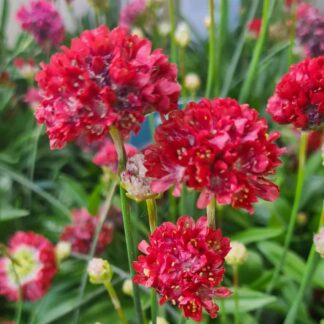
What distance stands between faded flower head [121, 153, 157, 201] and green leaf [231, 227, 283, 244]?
0.37 metres

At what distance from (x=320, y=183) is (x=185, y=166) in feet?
1.59

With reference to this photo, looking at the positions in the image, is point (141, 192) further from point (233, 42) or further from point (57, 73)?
point (233, 42)

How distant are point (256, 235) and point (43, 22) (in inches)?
14.3

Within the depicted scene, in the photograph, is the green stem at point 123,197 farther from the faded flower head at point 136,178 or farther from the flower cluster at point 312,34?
the flower cluster at point 312,34

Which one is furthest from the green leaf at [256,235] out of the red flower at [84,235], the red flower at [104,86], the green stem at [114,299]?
the red flower at [104,86]

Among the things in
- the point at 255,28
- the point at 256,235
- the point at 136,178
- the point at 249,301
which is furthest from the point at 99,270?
the point at 255,28

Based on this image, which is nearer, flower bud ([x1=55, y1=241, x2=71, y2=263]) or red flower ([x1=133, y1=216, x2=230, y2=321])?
red flower ([x1=133, y1=216, x2=230, y2=321])

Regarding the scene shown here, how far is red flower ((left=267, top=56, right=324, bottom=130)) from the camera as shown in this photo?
0.33 m

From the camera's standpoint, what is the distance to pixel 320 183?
0.69 m

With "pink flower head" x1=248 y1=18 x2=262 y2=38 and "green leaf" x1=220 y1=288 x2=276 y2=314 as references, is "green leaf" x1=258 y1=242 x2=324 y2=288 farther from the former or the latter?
"pink flower head" x1=248 y1=18 x2=262 y2=38

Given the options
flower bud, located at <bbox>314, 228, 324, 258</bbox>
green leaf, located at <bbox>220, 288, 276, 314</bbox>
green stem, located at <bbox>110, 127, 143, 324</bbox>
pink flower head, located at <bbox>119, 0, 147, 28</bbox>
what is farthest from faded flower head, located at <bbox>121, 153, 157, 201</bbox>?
pink flower head, located at <bbox>119, 0, 147, 28</bbox>

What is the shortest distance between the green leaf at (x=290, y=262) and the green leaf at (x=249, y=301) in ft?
0.18

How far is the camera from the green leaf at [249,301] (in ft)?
1.65

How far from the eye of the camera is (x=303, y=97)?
1.11 feet
